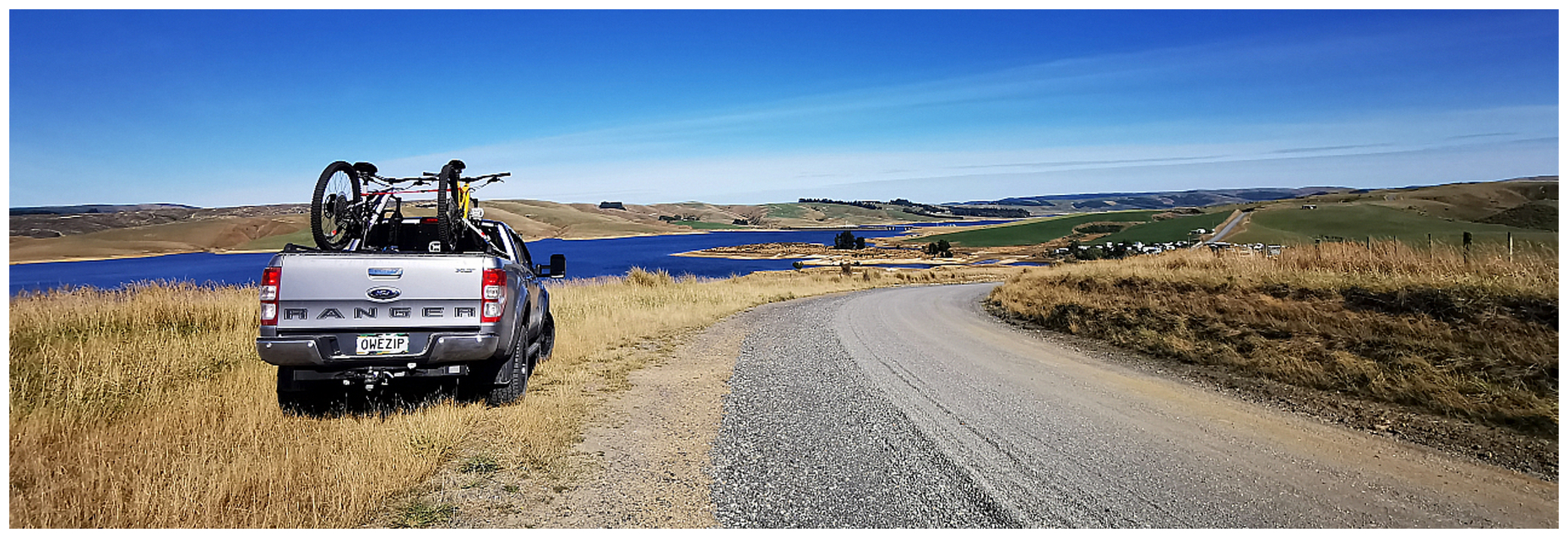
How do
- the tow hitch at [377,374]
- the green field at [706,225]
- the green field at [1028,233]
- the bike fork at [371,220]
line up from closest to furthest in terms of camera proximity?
the tow hitch at [377,374]
the bike fork at [371,220]
the green field at [1028,233]
the green field at [706,225]

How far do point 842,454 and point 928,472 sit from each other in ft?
2.33

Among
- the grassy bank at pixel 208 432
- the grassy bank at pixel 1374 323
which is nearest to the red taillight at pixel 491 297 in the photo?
the grassy bank at pixel 208 432

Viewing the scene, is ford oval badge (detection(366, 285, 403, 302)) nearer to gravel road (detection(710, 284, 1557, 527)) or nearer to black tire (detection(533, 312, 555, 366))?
gravel road (detection(710, 284, 1557, 527))

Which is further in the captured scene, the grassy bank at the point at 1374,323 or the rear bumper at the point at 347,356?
the grassy bank at the point at 1374,323

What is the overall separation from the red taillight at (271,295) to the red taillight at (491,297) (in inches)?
54.5

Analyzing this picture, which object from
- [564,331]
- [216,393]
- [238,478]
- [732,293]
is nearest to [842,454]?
[238,478]

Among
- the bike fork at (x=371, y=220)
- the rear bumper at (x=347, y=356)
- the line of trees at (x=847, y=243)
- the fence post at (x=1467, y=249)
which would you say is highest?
the line of trees at (x=847, y=243)

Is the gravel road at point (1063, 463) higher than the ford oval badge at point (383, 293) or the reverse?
the reverse

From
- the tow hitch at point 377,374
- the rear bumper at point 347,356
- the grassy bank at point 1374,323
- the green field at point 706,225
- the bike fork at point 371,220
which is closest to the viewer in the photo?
the rear bumper at point 347,356

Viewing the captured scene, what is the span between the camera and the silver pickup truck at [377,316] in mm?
5645

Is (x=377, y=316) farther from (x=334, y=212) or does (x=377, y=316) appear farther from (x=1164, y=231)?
(x=1164, y=231)

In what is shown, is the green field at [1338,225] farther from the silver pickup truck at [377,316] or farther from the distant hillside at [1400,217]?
the silver pickup truck at [377,316]

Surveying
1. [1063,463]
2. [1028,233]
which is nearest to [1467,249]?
[1063,463]

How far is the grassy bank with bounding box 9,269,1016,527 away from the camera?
4.13 metres
